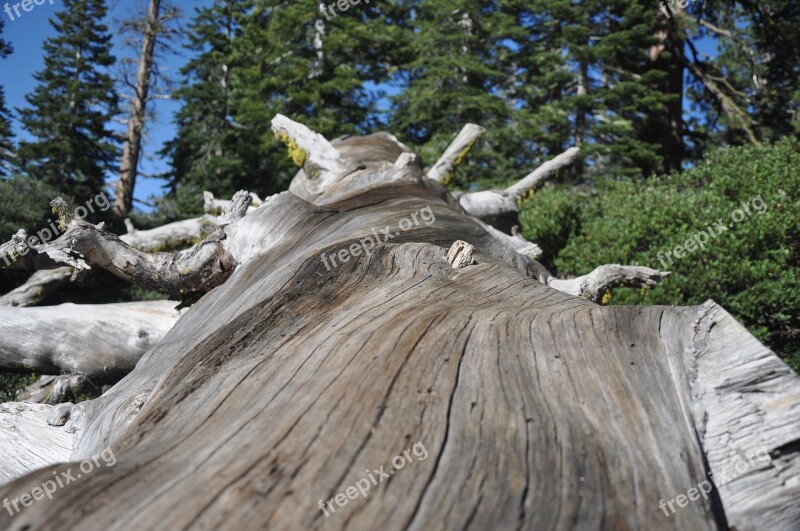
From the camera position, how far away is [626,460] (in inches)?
64.2

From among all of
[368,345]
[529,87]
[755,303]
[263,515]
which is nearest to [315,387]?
[368,345]

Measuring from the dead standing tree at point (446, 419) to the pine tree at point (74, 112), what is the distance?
16067 mm

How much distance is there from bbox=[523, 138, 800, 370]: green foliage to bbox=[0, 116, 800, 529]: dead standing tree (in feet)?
16.5

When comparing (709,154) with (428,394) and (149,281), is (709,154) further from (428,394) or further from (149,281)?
(428,394)

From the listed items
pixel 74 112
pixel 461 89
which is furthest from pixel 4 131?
pixel 461 89

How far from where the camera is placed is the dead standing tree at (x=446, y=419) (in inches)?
55.2

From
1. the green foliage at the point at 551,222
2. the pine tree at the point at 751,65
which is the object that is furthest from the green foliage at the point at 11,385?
the pine tree at the point at 751,65

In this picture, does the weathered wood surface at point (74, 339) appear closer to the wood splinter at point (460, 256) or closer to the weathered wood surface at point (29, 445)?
the weathered wood surface at point (29, 445)

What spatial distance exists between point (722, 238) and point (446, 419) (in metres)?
6.68

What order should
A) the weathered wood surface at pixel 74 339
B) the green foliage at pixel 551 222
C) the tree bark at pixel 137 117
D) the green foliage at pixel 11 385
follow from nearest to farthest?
the weathered wood surface at pixel 74 339, the green foliage at pixel 11 385, the green foliage at pixel 551 222, the tree bark at pixel 137 117

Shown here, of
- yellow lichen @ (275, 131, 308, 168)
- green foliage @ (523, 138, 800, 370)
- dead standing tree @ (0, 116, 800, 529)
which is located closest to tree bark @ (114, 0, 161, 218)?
yellow lichen @ (275, 131, 308, 168)

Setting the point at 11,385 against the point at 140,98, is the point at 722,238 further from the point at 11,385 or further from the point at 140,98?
the point at 140,98

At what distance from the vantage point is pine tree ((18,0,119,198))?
662 inches

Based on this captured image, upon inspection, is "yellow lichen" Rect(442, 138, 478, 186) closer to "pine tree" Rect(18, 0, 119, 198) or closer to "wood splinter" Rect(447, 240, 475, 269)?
"wood splinter" Rect(447, 240, 475, 269)
